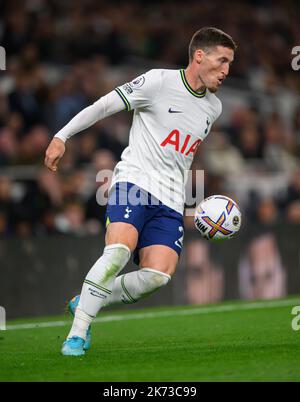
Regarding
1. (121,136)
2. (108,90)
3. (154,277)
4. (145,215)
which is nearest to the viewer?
(154,277)

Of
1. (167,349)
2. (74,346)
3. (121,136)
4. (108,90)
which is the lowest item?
(74,346)

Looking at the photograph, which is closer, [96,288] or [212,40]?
[96,288]

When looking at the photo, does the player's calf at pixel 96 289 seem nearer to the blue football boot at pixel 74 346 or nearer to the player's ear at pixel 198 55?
the blue football boot at pixel 74 346

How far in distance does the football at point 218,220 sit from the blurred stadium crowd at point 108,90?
473 centimetres

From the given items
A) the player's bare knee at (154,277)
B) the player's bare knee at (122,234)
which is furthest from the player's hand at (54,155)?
the player's bare knee at (154,277)

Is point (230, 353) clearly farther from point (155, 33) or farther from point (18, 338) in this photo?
point (155, 33)

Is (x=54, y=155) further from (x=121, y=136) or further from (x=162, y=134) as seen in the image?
(x=121, y=136)

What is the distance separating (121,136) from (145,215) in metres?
7.71

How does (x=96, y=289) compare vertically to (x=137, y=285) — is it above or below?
below

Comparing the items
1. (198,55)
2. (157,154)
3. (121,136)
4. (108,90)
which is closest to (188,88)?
(198,55)

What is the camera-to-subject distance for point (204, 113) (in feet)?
26.0

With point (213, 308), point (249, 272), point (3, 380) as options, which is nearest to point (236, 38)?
point (249, 272)

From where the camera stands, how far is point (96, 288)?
7.07 metres
